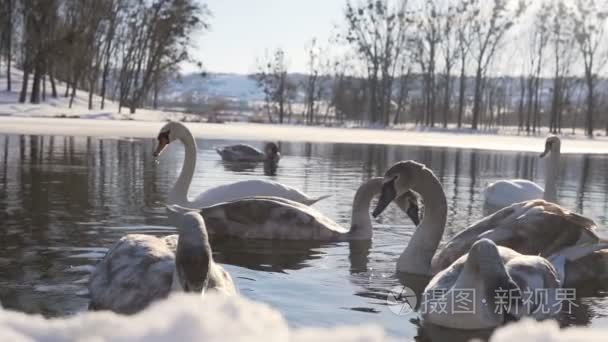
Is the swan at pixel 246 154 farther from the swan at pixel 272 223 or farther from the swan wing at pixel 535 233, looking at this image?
the swan wing at pixel 535 233

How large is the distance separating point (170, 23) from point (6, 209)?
56.0m

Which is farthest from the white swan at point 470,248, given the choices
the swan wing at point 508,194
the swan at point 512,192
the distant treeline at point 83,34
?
the distant treeline at point 83,34

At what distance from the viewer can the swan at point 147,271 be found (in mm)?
3607

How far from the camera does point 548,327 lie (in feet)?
3.67

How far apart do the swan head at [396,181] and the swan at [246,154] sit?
42.2 ft

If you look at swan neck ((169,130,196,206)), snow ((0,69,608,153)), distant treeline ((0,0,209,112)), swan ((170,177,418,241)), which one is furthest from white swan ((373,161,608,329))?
distant treeline ((0,0,209,112))

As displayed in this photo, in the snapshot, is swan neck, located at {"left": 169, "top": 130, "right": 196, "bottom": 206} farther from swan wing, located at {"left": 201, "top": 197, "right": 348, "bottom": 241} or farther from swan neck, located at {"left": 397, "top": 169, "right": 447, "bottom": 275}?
swan neck, located at {"left": 397, "top": 169, "right": 447, "bottom": 275}

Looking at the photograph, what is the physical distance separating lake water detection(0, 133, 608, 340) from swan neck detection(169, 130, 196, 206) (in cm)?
28

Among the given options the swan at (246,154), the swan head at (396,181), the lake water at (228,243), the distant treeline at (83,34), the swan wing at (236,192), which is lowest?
the lake water at (228,243)

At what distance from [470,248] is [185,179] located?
483 centimetres

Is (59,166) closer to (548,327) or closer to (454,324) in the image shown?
(454,324)

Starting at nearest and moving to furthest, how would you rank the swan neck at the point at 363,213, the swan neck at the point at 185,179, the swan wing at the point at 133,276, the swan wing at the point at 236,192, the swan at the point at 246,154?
the swan wing at the point at 133,276, the swan neck at the point at 363,213, the swan wing at the point at 236,192, the swan neck at the point at 185,179, the swan at the point at 246,154

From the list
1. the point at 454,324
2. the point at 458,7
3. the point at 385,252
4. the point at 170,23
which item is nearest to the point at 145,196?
the point at 385,252

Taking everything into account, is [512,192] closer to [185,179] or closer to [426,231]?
[185,179]
